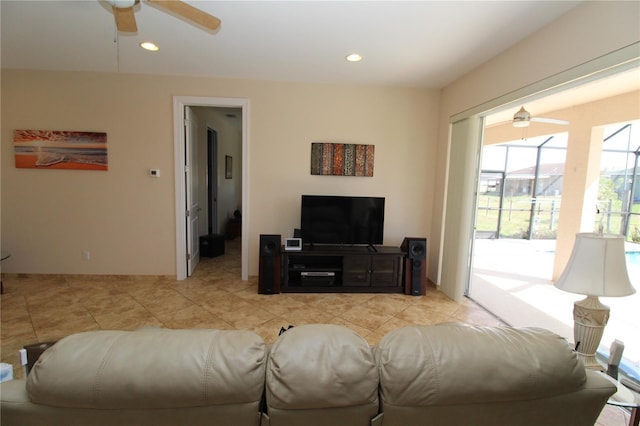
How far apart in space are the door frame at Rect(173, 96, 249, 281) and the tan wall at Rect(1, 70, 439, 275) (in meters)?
0.07

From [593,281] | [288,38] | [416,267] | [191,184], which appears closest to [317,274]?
[416,267]

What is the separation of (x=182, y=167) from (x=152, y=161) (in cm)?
40

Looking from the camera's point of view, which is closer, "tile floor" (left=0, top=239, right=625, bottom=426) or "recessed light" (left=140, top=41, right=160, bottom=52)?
"tile floor" (left=0, top=239, right=625, bottom=426)

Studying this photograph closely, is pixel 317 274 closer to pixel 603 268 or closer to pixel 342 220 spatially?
pixel 342 220

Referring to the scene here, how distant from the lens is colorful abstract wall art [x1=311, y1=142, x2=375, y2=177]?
4.04 metres

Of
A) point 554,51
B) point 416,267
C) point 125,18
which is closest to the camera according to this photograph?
point 125,18

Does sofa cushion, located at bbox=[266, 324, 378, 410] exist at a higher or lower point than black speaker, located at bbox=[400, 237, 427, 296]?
higher

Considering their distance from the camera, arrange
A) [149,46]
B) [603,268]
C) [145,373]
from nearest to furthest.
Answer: [145,373] → [603,268] → [149,46]

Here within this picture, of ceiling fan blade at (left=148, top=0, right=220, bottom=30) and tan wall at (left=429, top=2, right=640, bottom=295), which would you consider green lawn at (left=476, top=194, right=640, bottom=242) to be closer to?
tan wall at (left=429, top=2, right=640, bottom=295)

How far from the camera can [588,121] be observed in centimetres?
410

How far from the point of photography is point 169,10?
1929mm

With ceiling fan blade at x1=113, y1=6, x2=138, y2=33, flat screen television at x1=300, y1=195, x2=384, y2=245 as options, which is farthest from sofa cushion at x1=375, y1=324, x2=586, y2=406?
flat screen television at x1=300, y1=195, x2=384, y2=245

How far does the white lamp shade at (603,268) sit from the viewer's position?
1.46 metres

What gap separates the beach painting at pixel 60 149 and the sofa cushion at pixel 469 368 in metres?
4.44
